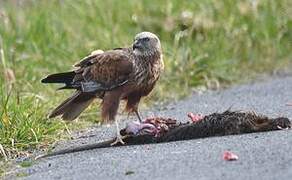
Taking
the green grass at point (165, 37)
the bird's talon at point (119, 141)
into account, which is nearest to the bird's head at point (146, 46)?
the bird's talon at point (119, 141)

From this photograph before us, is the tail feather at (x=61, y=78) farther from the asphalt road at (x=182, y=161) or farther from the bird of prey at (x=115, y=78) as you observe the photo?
the asphalt road at (x=182, y=161)

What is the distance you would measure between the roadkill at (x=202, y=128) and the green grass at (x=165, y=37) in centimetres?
210

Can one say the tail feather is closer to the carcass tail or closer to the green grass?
the carcass tail

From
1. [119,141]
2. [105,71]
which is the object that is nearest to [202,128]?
[119,141]

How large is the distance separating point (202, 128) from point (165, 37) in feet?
15.2

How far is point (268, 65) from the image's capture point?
10.9 meters

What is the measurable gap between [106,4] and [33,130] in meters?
4.88

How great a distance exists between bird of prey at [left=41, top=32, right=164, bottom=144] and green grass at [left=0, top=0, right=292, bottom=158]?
4.98ft

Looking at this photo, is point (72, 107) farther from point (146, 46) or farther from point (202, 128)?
point (202, 128)

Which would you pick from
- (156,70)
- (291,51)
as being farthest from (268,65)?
(156,70)

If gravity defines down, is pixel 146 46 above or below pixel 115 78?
above

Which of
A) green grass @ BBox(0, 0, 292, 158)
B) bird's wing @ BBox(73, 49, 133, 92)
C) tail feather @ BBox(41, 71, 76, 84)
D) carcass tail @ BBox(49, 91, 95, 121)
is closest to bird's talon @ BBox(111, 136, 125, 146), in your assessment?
bird's wing @ BBox(73, 49, 133, 92)

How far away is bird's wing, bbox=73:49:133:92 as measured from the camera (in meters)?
7.10

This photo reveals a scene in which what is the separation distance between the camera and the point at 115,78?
7.11 metres
